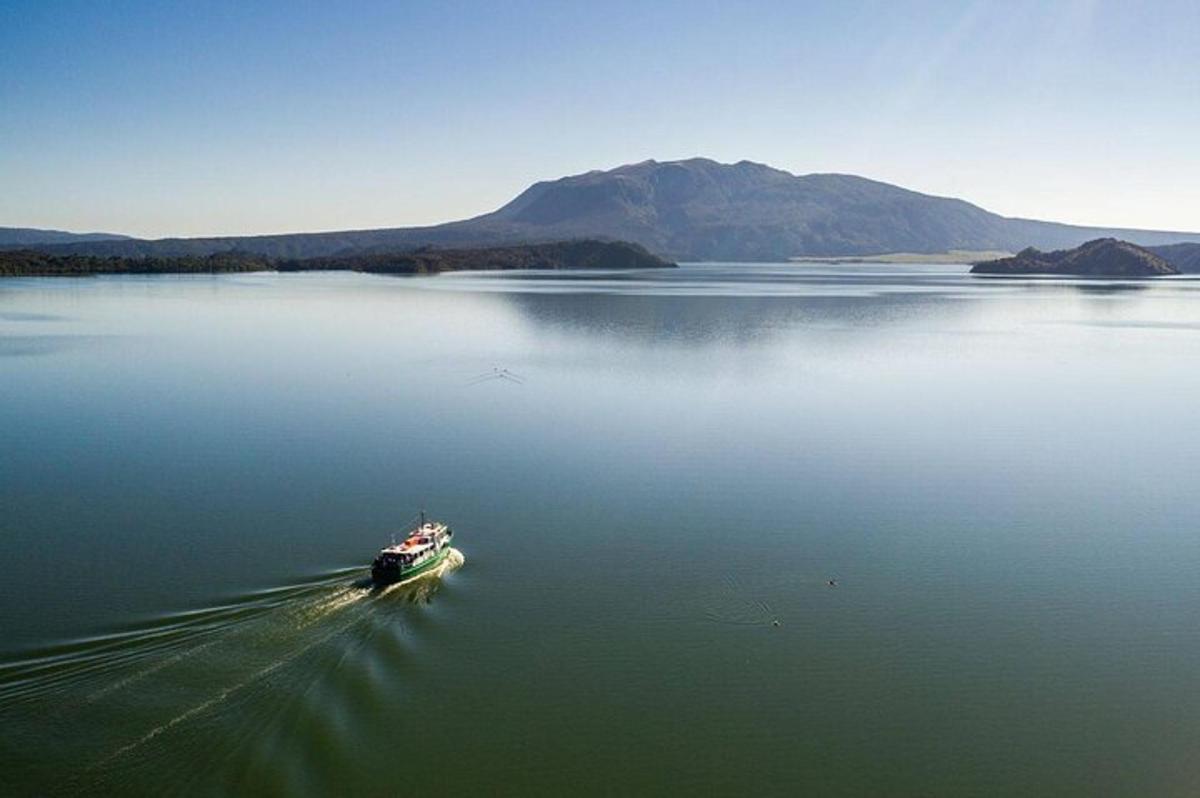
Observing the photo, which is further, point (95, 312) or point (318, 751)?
point (95, 312)

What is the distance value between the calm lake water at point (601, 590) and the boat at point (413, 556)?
0.88 ft

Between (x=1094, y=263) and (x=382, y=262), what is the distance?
11441 cm

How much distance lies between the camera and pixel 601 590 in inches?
504

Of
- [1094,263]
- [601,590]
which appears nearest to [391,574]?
[601,590]

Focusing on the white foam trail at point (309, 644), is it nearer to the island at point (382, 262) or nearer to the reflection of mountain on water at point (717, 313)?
the reflection of mountain on water at point (717, 313)

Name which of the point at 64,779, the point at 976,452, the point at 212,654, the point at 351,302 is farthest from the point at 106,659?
the point at 351,302

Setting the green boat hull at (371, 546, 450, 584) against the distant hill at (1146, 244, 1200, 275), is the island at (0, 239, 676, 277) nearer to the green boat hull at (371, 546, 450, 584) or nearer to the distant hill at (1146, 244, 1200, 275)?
the distant hill at (1146, 244, 1200, 275)

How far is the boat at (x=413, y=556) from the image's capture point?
41.4 feet

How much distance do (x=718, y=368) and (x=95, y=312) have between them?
4579cm

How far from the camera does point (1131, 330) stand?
5106cm

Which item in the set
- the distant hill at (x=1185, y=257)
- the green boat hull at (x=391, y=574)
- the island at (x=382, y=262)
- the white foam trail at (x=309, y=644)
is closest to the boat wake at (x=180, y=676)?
the white foam trail at (x=309, y=644)

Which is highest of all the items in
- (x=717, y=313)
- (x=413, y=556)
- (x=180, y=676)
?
(x=717, y=313)

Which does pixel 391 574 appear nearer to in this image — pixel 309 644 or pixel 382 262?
pixel 309 644

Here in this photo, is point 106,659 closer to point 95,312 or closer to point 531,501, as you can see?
point 531,501
